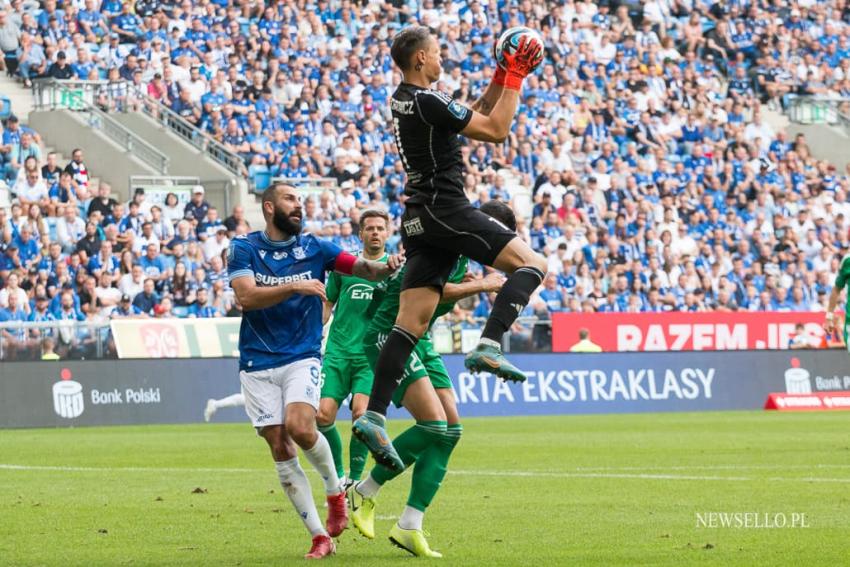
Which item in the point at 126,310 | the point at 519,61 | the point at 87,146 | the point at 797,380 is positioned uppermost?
the point at 519,61

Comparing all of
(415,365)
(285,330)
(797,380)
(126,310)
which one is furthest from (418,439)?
→ (797,380)

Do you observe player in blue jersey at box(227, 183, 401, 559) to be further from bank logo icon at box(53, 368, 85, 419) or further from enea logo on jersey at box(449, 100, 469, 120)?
bank logo icon at box(53, 368, 85, 419)

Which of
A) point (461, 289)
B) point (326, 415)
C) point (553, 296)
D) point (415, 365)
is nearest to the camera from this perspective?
point (415, 365)

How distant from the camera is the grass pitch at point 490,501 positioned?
9.35 meters

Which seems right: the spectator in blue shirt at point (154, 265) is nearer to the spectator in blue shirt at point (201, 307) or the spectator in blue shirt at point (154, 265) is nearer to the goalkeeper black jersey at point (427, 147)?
the spectator in blue shirt at point (201, 307)

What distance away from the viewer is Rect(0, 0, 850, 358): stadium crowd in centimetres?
2748

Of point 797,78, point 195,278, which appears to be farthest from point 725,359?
point 797,78

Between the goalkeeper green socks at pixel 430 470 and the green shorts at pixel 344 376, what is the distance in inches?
135

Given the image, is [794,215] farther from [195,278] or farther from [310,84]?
[195,278]

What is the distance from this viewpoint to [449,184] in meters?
9.05

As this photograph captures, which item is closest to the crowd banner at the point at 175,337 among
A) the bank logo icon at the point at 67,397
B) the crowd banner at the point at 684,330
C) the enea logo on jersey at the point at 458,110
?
the bank logo icon at the point at 67,397

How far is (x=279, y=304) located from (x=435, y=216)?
4.21 feet

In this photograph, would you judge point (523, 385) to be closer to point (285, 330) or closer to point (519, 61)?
point (285, 330)

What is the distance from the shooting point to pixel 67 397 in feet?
80.2
